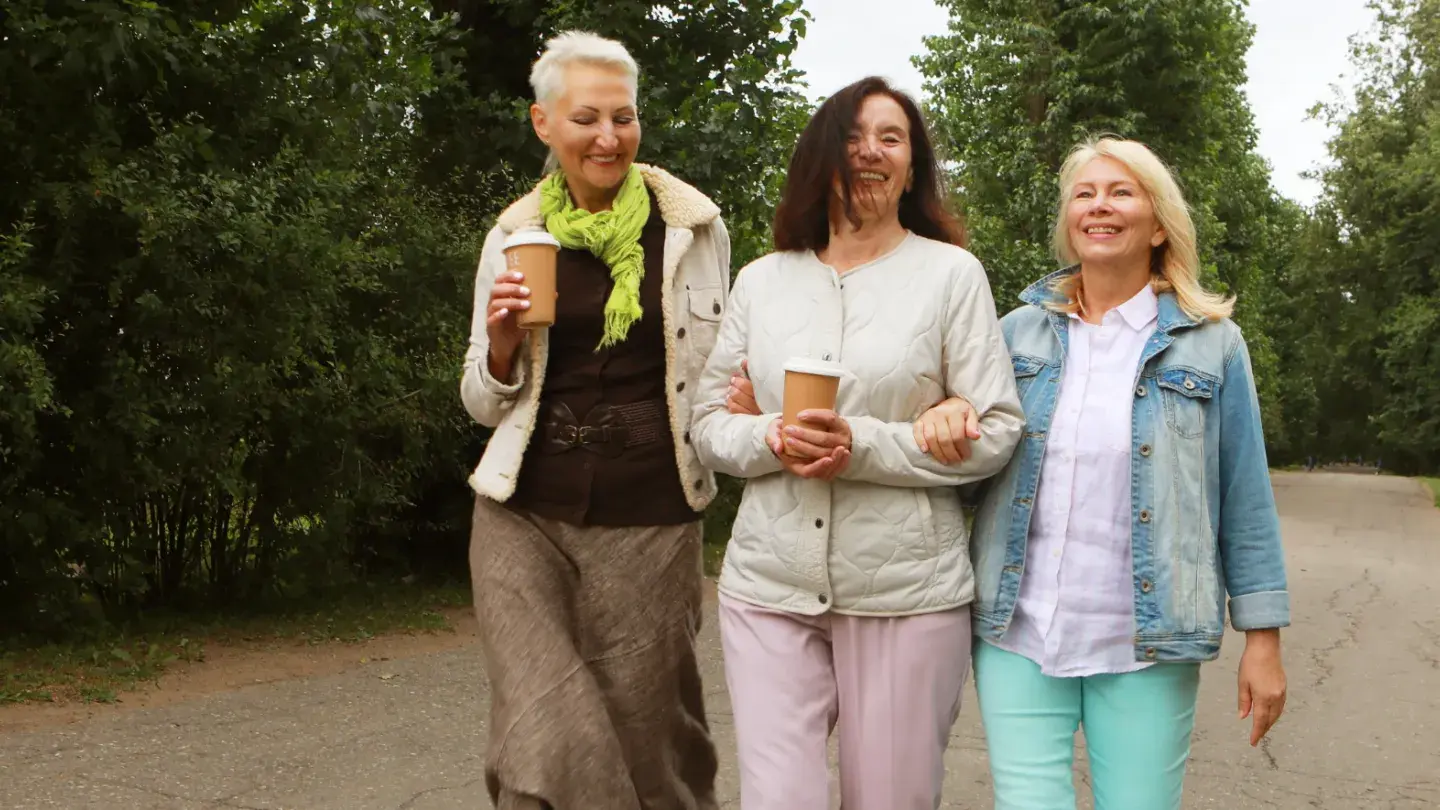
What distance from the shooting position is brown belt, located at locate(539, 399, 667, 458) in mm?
3730

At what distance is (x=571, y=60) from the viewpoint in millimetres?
3717

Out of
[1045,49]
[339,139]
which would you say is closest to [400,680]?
[339,139]

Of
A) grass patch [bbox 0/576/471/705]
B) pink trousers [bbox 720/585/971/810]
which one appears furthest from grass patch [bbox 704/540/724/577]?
pink trousers [bbox 720/585/971/810]

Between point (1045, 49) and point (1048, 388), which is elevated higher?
point (1045, 49)

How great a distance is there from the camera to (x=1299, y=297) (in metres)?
46.2

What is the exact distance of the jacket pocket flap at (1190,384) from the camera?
10.1 feet

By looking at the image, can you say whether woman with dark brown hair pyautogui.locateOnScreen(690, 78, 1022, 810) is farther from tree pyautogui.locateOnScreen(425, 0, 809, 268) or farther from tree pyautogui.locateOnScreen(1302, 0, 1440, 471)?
tree pyautogui.locateOnScreen(1302, 0, 1440, 471)

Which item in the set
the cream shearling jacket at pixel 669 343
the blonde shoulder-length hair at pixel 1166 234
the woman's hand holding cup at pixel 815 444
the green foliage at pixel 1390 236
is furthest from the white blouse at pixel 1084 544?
the green foliage at pixel 1390 236

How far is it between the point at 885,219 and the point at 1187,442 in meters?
0.83

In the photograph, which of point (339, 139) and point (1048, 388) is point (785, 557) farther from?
point (339, 139)

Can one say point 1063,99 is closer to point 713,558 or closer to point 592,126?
point 713,558

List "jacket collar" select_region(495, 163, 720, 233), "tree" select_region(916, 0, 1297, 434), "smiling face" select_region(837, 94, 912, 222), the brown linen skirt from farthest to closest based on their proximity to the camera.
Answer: "tree" select_region(916, 0, 1297, 434) → "jacket collar" select_region(495, 163, 720, 233) → the brown linen skirt → "smiling face" select_region(837, 94, 912, 222)

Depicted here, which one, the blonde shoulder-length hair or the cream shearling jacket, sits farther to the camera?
the cream shearling jacket

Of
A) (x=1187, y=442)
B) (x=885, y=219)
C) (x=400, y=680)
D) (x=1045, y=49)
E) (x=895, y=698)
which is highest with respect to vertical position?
(x=1045, y=49)
